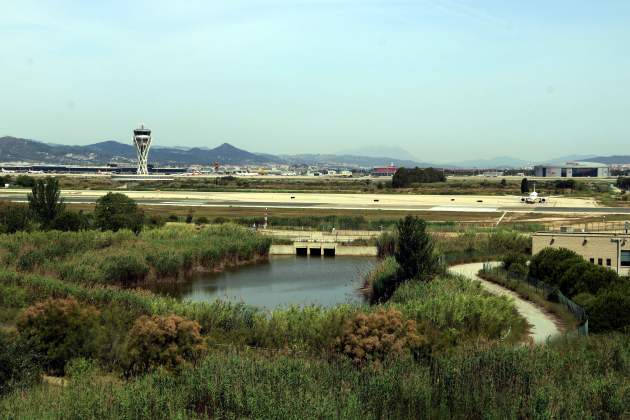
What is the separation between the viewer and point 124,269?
44.2m

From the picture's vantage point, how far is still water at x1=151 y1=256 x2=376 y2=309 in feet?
136

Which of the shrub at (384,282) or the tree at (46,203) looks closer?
the shrub at (384,282)

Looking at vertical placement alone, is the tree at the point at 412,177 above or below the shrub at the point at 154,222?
above

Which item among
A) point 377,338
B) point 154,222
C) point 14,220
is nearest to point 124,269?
point 14,220

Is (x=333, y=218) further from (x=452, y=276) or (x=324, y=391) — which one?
(x=324, y=391)

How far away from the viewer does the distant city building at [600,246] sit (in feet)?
141

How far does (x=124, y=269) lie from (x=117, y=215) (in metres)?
17.4

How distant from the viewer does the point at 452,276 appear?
127 feet

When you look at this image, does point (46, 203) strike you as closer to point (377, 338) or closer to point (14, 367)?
point (14, 367)

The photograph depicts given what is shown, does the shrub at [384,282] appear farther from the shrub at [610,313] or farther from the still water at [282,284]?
the shrub at [610,313]

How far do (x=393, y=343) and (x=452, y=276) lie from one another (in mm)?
17721

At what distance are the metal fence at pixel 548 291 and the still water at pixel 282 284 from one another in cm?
807

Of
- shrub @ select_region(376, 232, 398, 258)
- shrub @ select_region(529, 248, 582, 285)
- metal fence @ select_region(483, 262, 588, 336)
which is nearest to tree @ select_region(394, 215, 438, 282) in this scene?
metal fence @ select_region(483, 262, 588, 336)

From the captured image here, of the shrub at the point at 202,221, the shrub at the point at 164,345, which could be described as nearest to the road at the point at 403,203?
the shrub at the point at 202,221
